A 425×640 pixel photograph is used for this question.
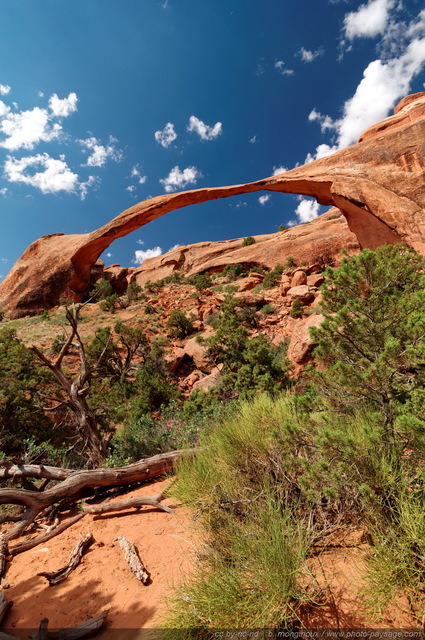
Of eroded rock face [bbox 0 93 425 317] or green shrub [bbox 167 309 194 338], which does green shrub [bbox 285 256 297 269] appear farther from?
green shrub [bbox 167 309 194 338]

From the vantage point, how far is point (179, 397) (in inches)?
372

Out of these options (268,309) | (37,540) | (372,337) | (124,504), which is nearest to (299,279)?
(268,309)

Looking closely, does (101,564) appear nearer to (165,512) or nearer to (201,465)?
(165,512)

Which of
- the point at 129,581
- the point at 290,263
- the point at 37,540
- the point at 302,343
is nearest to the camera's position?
the point at 129,581

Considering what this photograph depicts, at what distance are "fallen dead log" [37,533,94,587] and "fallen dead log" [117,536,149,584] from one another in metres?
0.38

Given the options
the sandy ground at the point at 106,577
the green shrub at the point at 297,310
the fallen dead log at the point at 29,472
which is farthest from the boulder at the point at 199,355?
the sandy ground at the point at 106,577

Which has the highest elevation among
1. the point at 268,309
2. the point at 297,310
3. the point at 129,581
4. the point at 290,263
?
the point at 290,263

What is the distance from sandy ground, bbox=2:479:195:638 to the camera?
199 centimetres

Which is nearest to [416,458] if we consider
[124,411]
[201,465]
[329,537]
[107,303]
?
[329,537]

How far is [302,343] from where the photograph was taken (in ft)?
26.4

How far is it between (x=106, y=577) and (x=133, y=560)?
0.86 ft

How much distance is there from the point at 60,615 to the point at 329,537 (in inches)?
84.4

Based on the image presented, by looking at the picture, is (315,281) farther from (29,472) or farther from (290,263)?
(29,472)

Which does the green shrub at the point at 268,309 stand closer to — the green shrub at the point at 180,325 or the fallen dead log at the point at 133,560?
the green shrub at the point at 180,325
